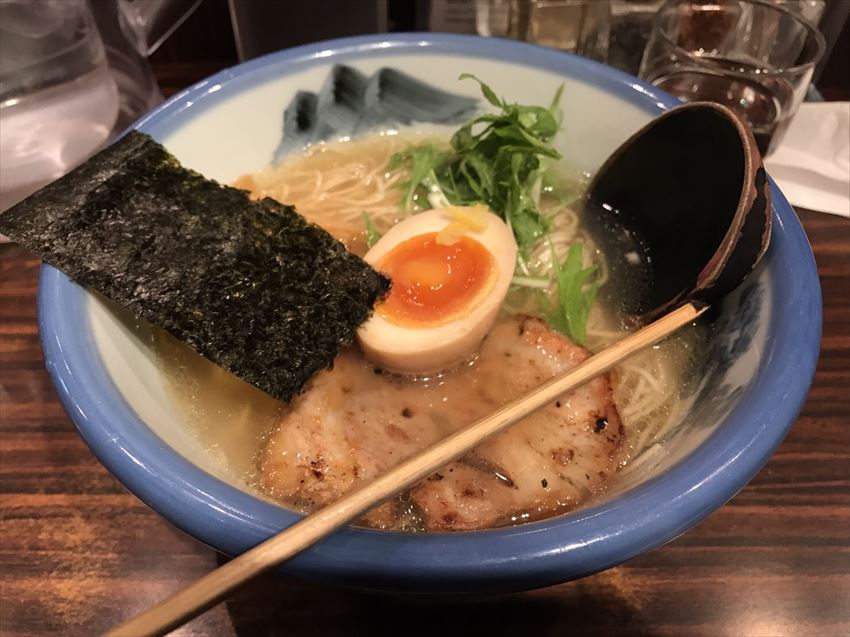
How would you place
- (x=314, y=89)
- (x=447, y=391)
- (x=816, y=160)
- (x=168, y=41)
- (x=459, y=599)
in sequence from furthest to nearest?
(x=168, y=41)
(x=816, y=160)
(x=314, y=89)
(x=447, y=391)
(x=459, y=599)

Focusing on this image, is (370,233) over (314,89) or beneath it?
beneath

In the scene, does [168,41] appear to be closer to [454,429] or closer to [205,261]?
[205,261]

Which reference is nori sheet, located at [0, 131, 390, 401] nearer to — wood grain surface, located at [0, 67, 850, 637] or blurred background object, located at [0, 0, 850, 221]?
wood grain surface, located at [0, 67, 850, 637]

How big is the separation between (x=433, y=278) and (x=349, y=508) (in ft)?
2.37

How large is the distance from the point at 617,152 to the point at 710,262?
46 centimetres

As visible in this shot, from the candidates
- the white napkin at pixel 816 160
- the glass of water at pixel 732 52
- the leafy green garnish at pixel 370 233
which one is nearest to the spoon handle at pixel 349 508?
the leafy green garnish at pixel 370 233

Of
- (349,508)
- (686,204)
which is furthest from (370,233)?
(349,508)

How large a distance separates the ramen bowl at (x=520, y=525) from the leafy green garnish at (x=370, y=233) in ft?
1.15

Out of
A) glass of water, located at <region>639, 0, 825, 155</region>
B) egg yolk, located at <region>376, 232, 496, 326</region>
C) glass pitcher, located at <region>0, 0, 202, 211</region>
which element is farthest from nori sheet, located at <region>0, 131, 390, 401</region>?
glass of water, located at <region>639, 0, 825, 155</region>

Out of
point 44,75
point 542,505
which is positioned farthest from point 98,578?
point 44,75

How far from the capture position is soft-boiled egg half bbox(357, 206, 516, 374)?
51.8 inches

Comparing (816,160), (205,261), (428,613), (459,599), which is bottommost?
(428,613)

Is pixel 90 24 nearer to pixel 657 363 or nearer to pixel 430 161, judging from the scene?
pixel 430 161

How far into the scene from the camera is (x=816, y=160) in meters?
1.96
